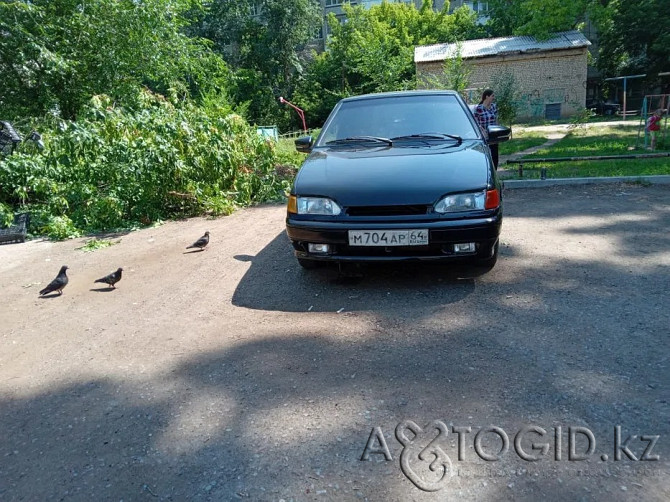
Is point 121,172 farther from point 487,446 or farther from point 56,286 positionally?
point 487,446

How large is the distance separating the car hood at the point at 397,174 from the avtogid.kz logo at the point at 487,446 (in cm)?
194

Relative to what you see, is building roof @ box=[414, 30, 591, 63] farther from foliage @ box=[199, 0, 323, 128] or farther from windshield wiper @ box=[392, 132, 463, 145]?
windshield wiper @ box=[392, 132, 463, 145]

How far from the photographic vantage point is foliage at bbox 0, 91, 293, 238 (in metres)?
7.63

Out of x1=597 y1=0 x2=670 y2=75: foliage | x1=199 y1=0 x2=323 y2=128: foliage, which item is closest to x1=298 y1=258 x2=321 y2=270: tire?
x1=199 y1=0 x2=323 y2=128: foliage

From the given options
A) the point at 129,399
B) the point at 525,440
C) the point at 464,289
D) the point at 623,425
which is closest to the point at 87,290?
the point at 129,399

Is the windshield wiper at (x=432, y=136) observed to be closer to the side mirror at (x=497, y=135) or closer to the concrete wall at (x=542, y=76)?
the side mirror at (x=497, y=135)

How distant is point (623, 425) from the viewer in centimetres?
230

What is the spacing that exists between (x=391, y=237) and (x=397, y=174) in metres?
0.57

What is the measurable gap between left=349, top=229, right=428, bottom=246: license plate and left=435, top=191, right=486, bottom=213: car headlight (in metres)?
0.24

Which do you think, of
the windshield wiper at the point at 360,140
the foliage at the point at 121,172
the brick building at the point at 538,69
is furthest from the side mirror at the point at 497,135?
the brick building at the point at 538,69

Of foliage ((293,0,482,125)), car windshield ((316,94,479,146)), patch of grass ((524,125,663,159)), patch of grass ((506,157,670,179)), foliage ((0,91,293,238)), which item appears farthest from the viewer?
foliage ((293,0,482,125))

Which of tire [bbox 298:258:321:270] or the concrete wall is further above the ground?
the concrete wall

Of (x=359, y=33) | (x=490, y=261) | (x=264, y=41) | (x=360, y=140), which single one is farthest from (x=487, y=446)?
(x=264, y=41)

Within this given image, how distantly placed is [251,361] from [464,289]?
6.22 feet
